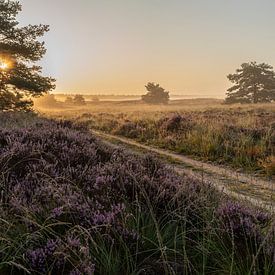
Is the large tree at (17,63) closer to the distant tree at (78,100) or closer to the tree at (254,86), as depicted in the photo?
the tree at (254,86)

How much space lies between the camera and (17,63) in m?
26.7

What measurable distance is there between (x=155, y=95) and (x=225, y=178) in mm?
79308

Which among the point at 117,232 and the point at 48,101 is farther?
the point at 48,101

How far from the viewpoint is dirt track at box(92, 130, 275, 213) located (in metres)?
7.42

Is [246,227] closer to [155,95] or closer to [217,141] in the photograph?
[217,141]

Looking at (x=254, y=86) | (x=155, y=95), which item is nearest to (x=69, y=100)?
(x=155, y=95)

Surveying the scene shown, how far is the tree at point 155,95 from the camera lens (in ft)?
291

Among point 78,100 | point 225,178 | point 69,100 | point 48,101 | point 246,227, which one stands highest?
point 246,227

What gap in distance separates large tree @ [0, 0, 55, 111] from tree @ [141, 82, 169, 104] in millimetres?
62029

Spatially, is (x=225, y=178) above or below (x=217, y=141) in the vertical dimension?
below

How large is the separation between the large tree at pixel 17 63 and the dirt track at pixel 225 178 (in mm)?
9615

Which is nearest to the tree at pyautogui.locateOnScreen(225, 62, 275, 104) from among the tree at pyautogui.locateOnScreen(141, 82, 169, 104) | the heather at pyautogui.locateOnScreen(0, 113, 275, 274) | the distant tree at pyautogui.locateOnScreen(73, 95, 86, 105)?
the tree at pyautogui.locateOnScreen(141, 82, 169, 104)

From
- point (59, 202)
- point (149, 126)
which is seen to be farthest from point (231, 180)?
point (149, 126)

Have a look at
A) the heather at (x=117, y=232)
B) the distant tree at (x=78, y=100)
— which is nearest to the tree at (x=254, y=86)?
the distant tree at (x=78, y=100)
